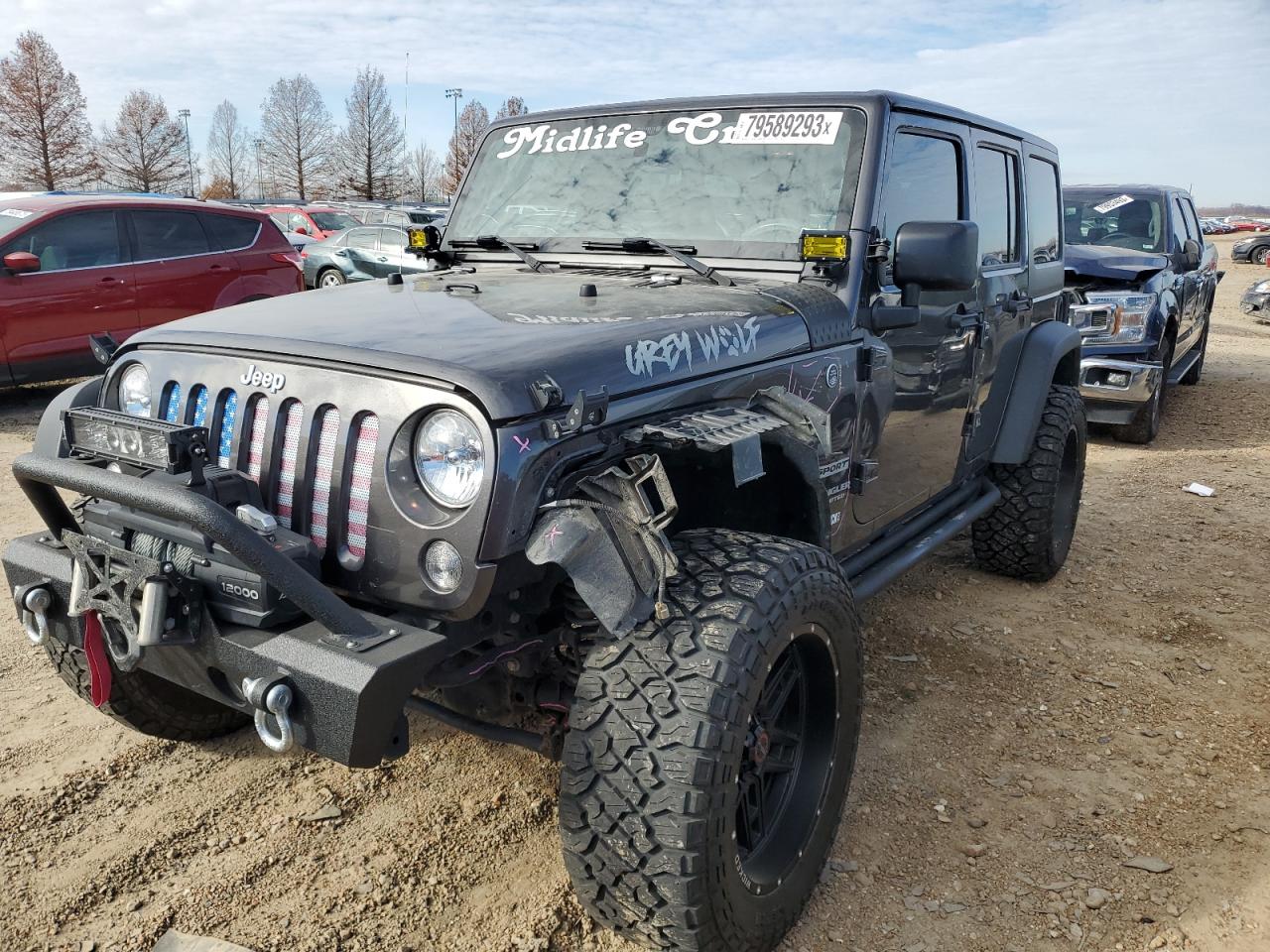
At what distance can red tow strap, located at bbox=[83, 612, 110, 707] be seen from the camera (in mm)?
2301

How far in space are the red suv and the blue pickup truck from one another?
687cm

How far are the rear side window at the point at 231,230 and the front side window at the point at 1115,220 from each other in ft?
24.2

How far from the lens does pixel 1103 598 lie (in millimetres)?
4781

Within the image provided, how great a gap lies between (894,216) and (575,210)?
1065 mm

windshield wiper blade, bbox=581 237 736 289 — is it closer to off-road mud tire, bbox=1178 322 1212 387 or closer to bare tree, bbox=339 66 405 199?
off-road mud tire, bbox=1178 322 1212 387

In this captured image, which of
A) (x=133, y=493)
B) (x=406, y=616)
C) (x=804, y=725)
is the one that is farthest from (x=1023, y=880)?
(x=133, y=493)

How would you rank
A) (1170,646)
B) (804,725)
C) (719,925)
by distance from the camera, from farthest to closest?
(1170,646), (804,725), (719,925)

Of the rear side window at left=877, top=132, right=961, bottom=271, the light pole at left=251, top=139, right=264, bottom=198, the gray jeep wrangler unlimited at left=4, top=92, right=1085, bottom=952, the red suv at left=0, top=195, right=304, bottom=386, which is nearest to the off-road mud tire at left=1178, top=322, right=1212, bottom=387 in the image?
the rear side window at left=877, top=132, right=961, bottom=271

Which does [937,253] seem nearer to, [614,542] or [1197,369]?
[614,542]

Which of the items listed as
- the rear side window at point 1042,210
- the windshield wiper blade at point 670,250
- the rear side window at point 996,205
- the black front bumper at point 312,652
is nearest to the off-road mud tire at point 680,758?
the black front bumper at point 312,652

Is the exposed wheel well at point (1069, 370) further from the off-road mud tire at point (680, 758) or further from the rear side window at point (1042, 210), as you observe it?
the off-road mud tire at point (680, 758)

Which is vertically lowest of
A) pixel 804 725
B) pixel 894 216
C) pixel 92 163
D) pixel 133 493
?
pixel 804 725

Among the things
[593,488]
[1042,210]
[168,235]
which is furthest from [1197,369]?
[593,488]

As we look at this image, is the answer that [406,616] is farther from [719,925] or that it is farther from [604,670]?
[719,925]
